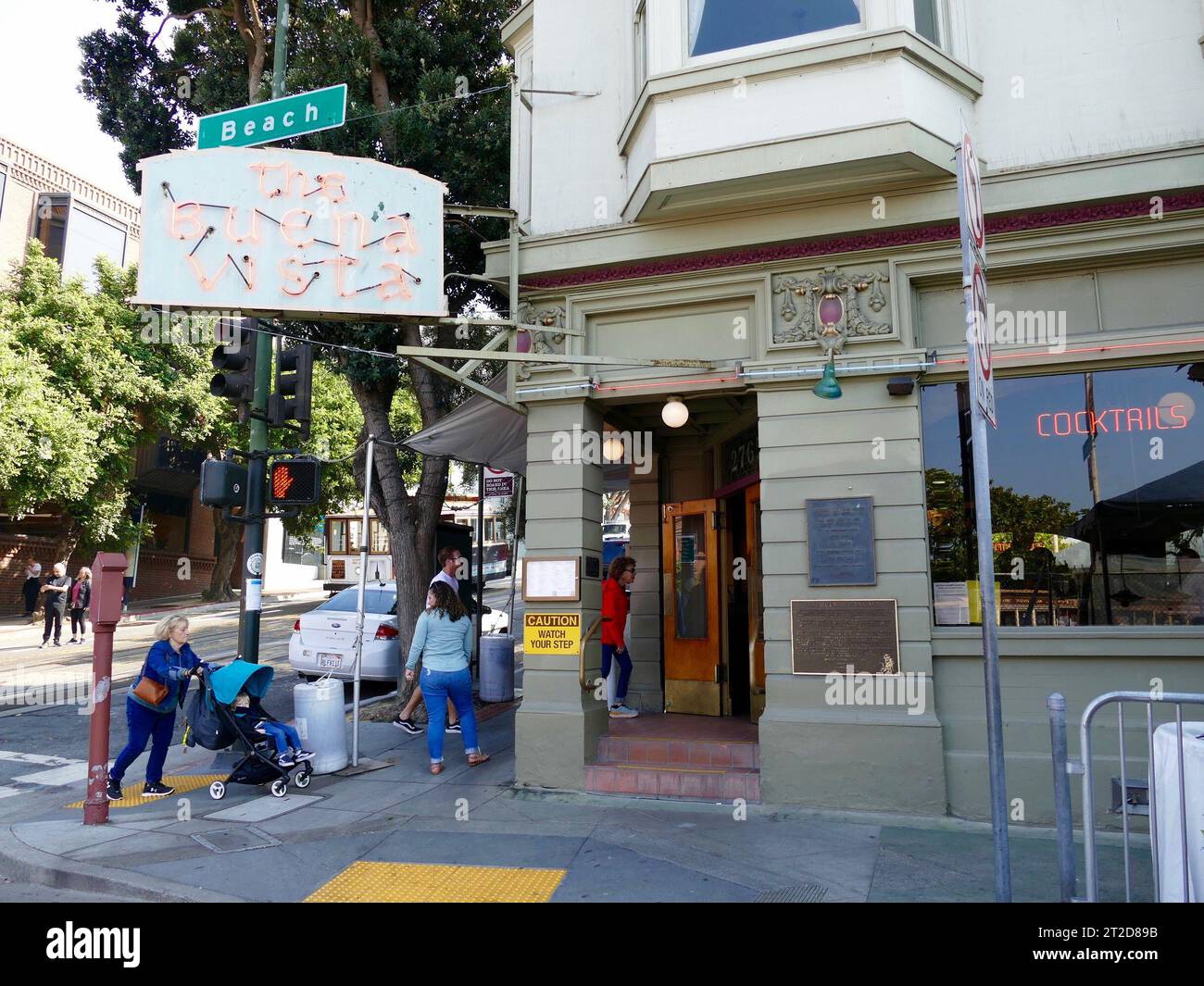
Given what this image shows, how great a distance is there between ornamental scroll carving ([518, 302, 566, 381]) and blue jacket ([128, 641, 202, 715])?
4.00 meters

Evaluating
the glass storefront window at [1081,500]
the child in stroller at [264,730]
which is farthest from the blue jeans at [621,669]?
the glass storefront window at [1081,500]

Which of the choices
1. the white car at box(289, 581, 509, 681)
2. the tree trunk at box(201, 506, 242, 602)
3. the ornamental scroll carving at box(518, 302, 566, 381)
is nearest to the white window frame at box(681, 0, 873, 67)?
the ornamental scroll carving at box(518, 302, 566, 381)

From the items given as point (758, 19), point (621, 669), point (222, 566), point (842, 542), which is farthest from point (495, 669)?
point (222, 566)

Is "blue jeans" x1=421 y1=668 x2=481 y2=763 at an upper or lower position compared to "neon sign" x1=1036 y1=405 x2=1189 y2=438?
lower

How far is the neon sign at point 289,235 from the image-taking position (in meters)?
7.46

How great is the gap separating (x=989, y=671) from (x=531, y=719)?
468cm

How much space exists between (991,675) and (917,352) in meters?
3.93


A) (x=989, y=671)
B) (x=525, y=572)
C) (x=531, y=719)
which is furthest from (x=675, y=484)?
(x=989, y=671)

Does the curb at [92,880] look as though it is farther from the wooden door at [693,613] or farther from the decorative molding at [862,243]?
the decorative molding at [862,243]

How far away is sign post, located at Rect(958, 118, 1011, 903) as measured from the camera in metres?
3.88

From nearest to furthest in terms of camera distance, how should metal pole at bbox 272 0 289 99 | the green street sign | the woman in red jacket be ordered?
the green street sign < metal pole at bbox 272 0 289 99 < the woman in red jacket

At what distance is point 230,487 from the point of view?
314 inches

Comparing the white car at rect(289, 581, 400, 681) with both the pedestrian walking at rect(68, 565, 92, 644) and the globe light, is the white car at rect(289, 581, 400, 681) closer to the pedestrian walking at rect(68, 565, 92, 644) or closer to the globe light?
the globe light
